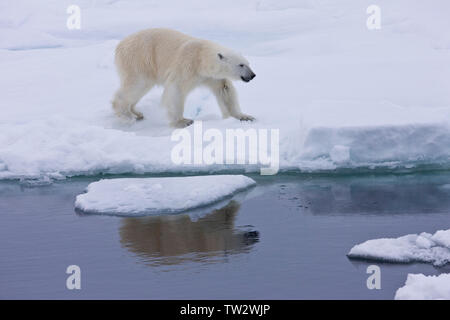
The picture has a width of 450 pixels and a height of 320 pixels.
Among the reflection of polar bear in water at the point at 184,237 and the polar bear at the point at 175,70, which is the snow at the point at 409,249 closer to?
the reflection of polar bear in water at the point at 184,237

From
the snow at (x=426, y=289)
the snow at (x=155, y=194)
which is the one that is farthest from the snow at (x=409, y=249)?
the snow at (x=155, y=194)

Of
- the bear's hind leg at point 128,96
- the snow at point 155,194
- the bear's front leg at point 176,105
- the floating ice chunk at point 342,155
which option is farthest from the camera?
the bear's hind leg at point 128,96

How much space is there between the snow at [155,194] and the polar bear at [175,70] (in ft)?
5.89

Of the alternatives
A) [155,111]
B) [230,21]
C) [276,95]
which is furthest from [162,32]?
[230,21]

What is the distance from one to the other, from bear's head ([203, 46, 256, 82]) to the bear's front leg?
360mm

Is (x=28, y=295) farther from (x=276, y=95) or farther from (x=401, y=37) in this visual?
(x=401, y=37)

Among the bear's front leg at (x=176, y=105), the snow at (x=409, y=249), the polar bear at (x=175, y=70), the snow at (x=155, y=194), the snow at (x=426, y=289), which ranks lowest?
the snow at (x=426, y=289)

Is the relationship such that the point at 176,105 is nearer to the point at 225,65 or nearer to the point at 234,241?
the point at 225,65

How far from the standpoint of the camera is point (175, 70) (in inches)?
298

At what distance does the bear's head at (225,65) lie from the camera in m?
7.40

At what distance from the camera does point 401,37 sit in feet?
40.9

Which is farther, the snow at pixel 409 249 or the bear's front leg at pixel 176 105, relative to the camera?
the bear's front leg at pixel 176 105

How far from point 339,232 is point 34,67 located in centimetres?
738

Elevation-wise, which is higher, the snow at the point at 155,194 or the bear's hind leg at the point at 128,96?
the bear's hind leg at the point at 128,96
